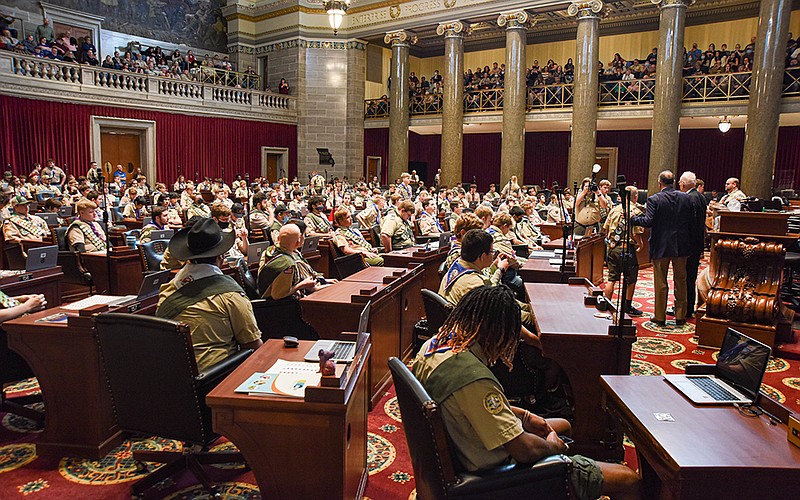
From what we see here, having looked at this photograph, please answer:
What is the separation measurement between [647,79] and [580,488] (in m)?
16.1

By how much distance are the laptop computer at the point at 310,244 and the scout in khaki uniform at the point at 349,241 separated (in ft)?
0.93

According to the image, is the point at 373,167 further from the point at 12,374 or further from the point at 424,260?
the point at 12,374

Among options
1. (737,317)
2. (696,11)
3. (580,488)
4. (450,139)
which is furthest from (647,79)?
(580,488)

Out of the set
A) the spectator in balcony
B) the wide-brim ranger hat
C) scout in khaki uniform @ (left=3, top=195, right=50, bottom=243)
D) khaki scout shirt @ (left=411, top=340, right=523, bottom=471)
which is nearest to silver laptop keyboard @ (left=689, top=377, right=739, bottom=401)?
khaki scout shirt @ (left=411, top=340, right=523, bottom=471)

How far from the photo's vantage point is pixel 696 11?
18.4 meters

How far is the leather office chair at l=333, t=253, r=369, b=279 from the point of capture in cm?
563

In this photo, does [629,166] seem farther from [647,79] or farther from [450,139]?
[450,139]

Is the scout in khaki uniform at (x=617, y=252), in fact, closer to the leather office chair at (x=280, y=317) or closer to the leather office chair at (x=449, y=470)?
the leather office chair at (x=280, y=317)

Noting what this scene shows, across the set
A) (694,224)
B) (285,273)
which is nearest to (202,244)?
(285,273)

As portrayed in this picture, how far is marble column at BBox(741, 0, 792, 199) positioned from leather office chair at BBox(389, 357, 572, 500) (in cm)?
1334

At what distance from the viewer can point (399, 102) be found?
20.0 m

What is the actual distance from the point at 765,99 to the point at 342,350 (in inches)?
538

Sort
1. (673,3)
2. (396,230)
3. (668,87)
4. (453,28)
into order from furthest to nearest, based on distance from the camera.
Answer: (453,28) < (668,87) < (673,3) < (396,230)

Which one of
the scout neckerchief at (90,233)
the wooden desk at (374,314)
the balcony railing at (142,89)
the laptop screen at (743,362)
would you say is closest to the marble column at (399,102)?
the balcony railing at (142,89)
